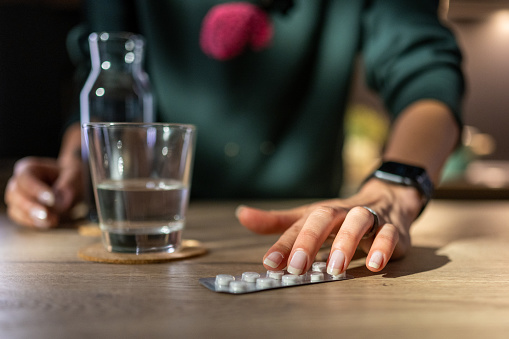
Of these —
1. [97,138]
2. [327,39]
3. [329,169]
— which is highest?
[327,39]

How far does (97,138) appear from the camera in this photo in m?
0.62

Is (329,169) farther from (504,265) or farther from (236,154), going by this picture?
(504,265)

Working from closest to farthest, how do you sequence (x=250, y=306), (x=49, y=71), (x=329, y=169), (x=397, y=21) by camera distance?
(x=250, y=306) < (x=397, y=21) < (x=329, y=169) < (x=49, y=71)

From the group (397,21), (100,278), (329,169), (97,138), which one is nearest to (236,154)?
(329,169)

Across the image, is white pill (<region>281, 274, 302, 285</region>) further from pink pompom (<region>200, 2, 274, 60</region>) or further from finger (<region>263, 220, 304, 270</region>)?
pink pompom (<region>200, 2, 274, 60</region>)

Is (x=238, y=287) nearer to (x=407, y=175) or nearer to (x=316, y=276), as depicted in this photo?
(x=316, y=276)

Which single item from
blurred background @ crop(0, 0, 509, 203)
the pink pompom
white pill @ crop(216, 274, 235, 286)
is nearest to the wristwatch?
white pill @ crop(216, 274, 235, 286)

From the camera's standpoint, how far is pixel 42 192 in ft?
3.11

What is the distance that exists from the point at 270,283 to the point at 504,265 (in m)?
0.28

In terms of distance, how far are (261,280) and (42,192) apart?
0.61m

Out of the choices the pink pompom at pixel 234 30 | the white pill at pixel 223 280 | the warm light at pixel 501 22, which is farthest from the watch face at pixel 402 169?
the warm light at pixel 501 22

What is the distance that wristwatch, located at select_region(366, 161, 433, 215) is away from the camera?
0.73 metres

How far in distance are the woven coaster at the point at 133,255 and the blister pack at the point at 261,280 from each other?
0.11 meters

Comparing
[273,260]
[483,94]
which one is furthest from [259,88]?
[483,94]
